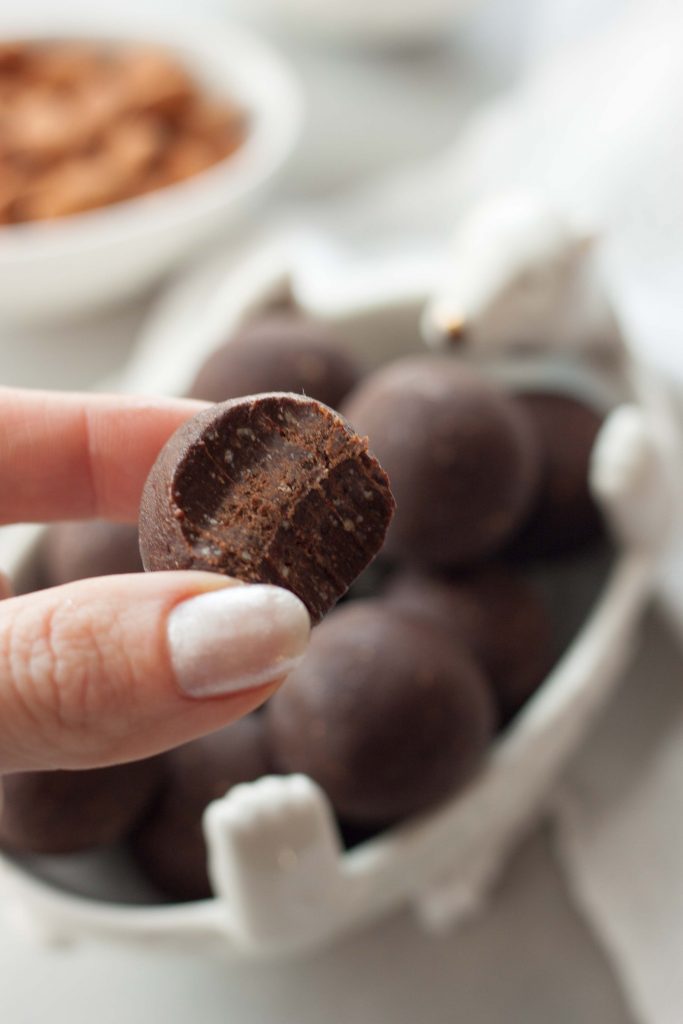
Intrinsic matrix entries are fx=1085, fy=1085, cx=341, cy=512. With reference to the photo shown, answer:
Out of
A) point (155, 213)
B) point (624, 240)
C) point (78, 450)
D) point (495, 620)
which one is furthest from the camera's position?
point (155, 213)

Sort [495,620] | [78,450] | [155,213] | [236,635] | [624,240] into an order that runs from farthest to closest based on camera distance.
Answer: [155,213]
[624,240]
[495,620]
[78,450]
[236,635]

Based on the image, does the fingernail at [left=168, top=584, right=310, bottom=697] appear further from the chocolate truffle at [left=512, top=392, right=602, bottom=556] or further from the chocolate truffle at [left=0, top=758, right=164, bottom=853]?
the chocolate truffle at [left=512, top=392, right=602, bottom=556]

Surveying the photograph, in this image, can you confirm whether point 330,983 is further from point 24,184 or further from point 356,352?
point 24,184

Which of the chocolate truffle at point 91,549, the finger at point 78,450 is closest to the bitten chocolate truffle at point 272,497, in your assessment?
the finger at point 78,450

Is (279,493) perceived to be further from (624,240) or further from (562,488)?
(624,240)

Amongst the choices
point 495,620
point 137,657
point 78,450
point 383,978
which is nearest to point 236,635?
point 137,657

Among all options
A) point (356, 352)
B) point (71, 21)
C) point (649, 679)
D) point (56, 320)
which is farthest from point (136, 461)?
point (71, 21)

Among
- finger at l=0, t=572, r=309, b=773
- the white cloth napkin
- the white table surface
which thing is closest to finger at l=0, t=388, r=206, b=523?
finger at l=0, t=572, r=309, b=773

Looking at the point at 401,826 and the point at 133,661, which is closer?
the point at 133,661
